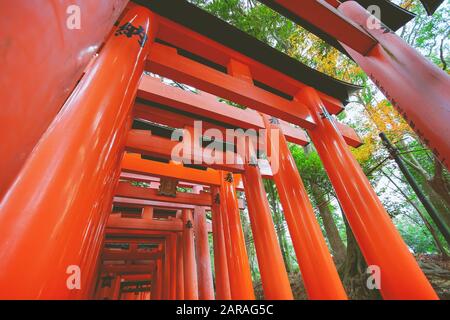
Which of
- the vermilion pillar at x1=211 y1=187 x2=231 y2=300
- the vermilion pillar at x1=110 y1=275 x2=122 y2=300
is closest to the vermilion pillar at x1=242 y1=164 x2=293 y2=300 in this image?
the vermilion pillar at x1=211 y1=187 x2=231 y2=300

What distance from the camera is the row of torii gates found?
2.00 feet

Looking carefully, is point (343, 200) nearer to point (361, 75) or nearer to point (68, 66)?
point (68, 66)

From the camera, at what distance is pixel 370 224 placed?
2.27 metres

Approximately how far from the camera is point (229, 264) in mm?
4109

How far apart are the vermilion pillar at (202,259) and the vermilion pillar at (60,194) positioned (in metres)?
4.92

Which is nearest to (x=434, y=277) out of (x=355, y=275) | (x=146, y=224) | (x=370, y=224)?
(x=355, y=275)

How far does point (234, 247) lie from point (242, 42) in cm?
369

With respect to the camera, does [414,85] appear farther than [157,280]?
No

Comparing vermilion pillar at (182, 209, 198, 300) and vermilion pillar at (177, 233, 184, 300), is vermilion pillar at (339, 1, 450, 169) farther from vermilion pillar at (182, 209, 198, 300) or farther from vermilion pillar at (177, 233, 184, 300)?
vermilion pillar at (177, 233, 184, 300)

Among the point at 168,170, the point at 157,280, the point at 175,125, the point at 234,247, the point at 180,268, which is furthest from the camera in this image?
the point at 157,280

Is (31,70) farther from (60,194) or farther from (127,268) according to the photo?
(127,268)

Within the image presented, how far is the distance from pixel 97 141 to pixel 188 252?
5.83 metres

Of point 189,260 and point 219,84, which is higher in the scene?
point 219,84
